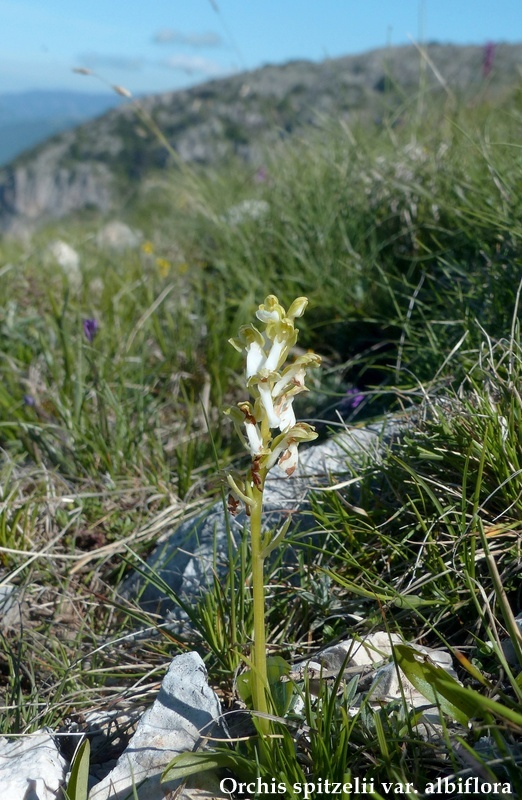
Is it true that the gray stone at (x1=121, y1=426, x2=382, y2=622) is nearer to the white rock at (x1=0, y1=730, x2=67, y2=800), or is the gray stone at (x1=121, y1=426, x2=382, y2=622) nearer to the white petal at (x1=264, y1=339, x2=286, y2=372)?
the white rock at (x1=0, y1=730, x2=67, y2=800)

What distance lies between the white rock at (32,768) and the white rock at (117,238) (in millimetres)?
4188

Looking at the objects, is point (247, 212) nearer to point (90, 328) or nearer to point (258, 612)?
point (90, 328)

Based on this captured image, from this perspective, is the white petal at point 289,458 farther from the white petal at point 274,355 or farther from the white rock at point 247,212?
the white rock at point 247,212

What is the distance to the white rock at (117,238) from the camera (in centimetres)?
555

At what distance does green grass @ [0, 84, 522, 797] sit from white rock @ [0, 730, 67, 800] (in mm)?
97

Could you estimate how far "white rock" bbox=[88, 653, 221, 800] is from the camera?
1.32 m

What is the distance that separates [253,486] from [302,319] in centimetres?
189

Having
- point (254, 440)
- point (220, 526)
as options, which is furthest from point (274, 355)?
point (220, 526)

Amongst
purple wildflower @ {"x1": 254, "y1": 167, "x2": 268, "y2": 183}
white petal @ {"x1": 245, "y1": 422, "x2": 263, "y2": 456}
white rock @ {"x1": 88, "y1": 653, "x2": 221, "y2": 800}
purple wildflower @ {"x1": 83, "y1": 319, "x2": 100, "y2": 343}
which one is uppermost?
white petal @ {"x1": 245, "y1": 422, "x2": 263, "y2": 456}

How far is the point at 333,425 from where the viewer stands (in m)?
2.53

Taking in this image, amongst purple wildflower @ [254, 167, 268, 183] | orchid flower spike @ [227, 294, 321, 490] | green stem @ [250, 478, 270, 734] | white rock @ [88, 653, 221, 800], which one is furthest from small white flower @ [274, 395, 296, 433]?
purple wildflower @ [254, 167, 268, 183]

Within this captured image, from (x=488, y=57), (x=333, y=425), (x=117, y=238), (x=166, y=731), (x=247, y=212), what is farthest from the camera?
(x=117, y=238)

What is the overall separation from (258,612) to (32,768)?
630 millimetres

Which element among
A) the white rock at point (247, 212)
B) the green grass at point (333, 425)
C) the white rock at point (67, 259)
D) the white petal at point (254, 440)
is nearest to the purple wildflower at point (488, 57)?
the green grass at point (333, 425)
